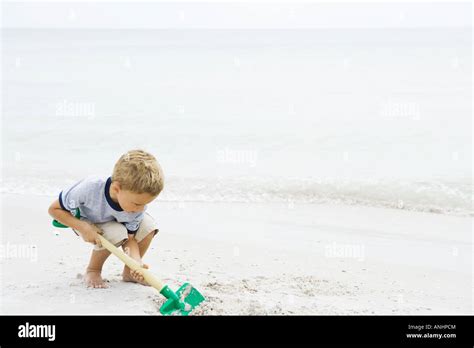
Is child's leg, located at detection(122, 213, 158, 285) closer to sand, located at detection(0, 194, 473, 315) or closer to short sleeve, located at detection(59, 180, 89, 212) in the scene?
sand, located at detection(0, 194, 473, 315)

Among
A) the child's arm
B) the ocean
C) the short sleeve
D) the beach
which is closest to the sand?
the beach

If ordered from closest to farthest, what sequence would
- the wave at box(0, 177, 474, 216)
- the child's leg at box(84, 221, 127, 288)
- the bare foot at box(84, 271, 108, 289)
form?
1. the child's leg at box(84, 221, 127, 288)
2. the bare foot at box(84, 271, 108, 289)
3. the wave at box(0, 177, 474, 216)

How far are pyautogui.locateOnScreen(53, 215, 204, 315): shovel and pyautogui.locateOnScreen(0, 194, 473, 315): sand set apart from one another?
64mm

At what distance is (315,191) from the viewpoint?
21.0ft

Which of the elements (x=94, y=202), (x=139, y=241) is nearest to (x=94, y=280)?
(x=139, y=241)

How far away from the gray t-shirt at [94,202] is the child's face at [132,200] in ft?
0.31

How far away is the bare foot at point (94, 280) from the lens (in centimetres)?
325

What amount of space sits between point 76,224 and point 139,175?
47cm

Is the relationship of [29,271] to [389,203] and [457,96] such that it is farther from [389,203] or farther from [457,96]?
[457,96]

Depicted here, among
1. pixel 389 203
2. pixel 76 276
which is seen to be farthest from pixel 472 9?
pixel 76 276

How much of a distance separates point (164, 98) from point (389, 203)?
9.22 m

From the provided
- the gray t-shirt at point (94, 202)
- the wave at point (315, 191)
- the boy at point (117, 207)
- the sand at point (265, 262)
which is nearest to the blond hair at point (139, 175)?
the boy at point (117, 207)

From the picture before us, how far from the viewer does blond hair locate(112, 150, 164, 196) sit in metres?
2.85

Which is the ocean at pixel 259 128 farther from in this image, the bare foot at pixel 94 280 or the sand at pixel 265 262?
the bare foot at pixel 94 280
